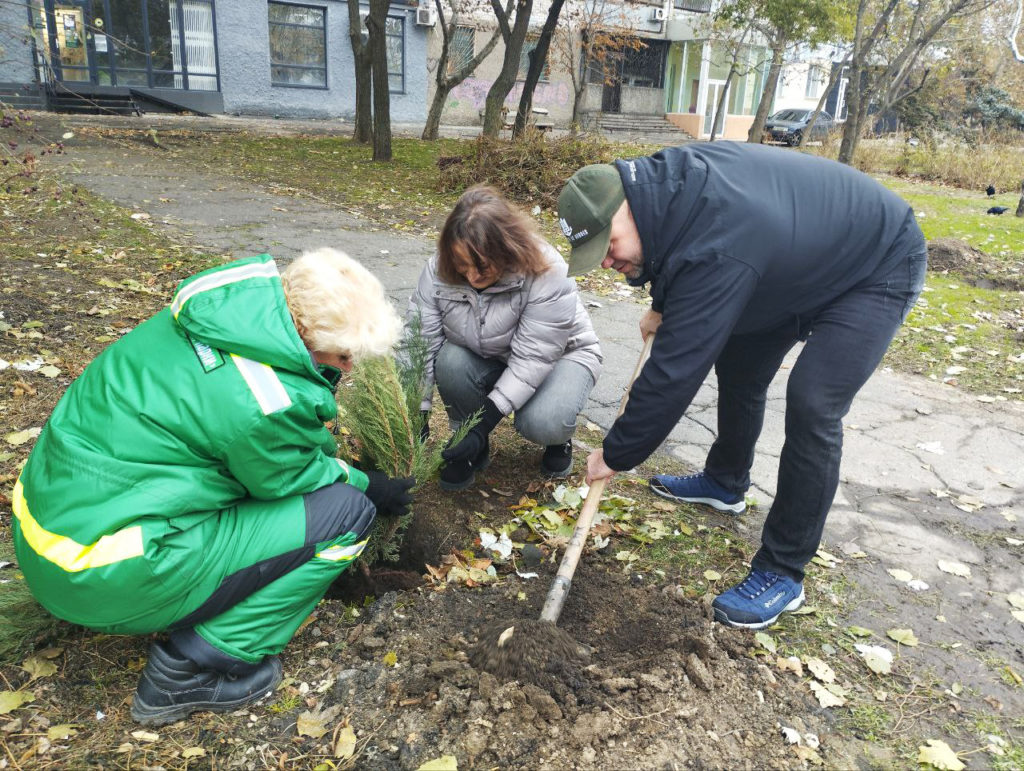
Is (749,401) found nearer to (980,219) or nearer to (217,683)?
(217,683)

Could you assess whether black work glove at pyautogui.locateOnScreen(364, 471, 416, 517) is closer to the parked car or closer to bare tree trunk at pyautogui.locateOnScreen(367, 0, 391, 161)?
bare tree trunk at pyautogui.locateOnScreen(367, 0, 391, 161)

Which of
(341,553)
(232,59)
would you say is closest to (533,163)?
(341,553)

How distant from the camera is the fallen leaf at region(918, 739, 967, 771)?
2105 millimetres

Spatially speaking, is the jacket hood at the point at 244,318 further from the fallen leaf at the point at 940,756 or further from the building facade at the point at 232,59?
the building facade at the point at 232,59

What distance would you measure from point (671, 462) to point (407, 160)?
36.9ft

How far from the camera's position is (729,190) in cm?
222

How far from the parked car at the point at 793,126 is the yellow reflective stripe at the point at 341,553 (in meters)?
28.7

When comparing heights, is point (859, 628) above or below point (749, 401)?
below

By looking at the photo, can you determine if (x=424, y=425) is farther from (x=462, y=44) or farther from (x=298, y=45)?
(x=462, y=44)

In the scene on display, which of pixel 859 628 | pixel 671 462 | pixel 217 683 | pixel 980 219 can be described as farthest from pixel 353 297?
pixel 980 219

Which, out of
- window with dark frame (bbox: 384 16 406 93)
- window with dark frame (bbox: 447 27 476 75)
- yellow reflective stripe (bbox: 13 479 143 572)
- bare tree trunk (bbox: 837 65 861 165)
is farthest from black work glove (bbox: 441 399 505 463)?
window with dark frame (bbox: 447 27 476 75)

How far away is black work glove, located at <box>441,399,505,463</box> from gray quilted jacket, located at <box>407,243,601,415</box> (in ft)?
0.14

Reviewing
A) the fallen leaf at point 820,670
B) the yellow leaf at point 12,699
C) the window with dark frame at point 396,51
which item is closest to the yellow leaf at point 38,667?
the yellow leaf at point 12,699

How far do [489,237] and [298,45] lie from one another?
23.1 m
